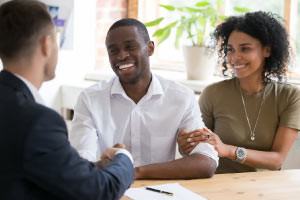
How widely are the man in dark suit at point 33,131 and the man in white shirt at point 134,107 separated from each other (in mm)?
865

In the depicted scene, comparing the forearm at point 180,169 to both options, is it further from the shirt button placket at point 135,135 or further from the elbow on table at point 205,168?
the shirt button placket at point 135,135

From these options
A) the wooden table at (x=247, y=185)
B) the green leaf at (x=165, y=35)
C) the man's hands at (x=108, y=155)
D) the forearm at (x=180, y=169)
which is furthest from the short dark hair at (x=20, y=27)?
the green leaf at (x=165, y=35)

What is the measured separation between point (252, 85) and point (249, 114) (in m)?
0.16

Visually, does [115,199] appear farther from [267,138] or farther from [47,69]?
[267,138]

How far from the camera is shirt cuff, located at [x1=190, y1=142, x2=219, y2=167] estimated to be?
5.93 feet

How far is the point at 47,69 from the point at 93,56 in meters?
2.90

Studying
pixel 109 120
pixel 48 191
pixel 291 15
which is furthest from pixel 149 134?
pixel 291 15

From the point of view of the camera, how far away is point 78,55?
12.5ft

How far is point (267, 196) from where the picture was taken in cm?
150

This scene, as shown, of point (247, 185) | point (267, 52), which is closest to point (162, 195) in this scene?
point (247, 185)

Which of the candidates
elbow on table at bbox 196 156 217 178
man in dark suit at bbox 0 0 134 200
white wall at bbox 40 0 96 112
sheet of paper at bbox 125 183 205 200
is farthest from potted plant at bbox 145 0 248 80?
man in dark suit at bbox 0 0 134 200

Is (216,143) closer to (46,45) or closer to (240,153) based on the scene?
(240,153)

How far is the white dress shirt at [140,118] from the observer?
1.99 metres

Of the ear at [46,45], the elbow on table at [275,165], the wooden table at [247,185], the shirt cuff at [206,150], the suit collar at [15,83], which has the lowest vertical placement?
the elbow on table at [275,165]
